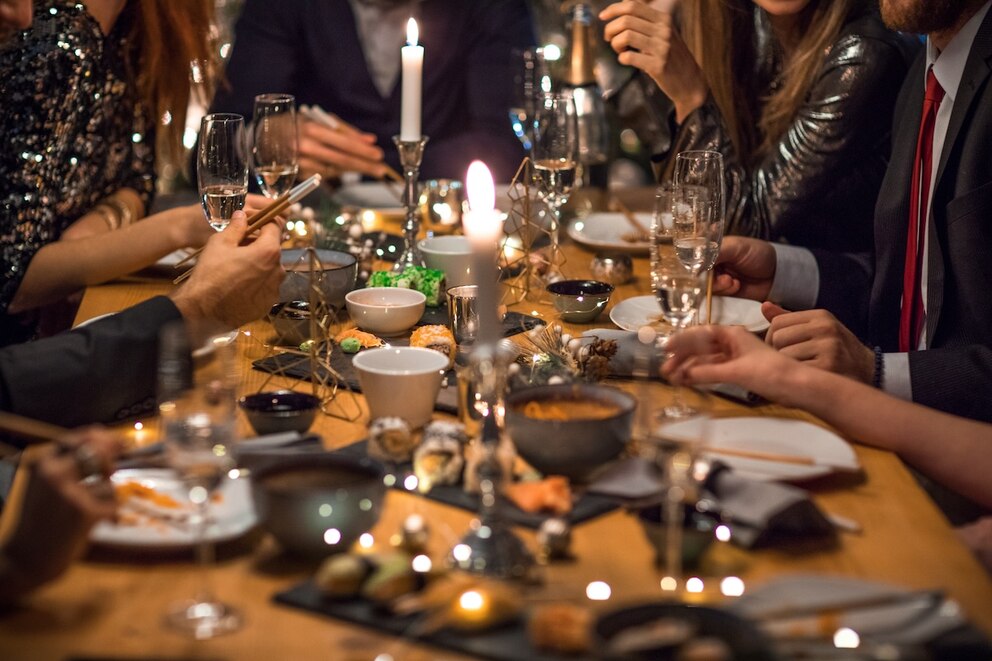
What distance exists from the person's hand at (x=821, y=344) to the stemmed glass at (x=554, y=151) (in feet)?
1.75

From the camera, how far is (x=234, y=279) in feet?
5.01

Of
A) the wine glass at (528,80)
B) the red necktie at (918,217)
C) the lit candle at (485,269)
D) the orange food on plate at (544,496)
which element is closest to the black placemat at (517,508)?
the orange food on plate at (544,496)

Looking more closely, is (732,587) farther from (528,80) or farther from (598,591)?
(528,80)

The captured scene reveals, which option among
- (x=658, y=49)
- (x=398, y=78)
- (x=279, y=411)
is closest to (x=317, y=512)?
(x=279, y=411)

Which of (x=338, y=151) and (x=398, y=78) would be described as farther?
(x=398, y=78)

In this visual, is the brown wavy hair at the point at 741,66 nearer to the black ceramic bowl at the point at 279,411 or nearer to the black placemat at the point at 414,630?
the black ceramic bowl at the point at 279,411

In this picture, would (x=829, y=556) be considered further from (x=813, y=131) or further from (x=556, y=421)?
(x=813, y=131)

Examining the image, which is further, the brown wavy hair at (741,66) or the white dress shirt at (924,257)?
the brown wavy hair at (741,66)

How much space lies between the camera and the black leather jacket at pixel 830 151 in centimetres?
233

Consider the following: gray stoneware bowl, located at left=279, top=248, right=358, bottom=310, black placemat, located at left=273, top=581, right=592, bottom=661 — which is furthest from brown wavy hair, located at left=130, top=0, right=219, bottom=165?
black placemat, located at left=273, top=581, right=592, bottom=661

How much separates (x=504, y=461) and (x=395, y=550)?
0.13 metres

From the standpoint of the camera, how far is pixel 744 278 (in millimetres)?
2082

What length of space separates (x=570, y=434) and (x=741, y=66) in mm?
1774

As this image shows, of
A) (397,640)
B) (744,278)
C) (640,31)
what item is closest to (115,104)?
(640,31)
